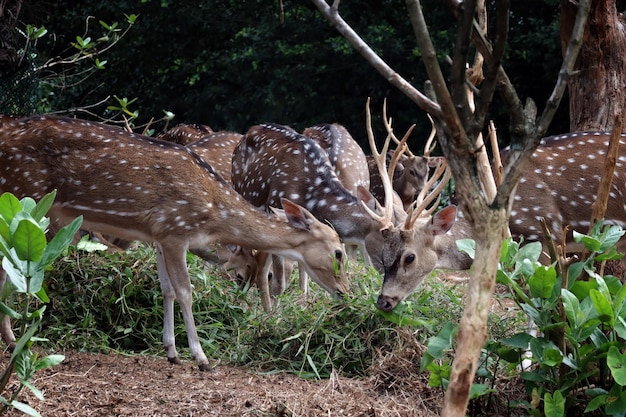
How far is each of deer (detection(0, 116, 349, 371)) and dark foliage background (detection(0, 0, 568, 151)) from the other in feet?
23.6

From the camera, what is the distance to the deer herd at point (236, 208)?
559 centimetres

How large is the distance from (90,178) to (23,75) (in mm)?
2647

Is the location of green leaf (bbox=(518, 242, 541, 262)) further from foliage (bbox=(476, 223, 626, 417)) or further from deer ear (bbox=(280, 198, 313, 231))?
deer ear (bbox=(280, 198, 313, 231))

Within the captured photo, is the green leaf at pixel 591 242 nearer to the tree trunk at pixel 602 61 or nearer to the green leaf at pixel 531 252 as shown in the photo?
the green leaf at pixel 531 252

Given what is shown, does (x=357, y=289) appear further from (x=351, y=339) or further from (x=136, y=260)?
(x=136, y=260)

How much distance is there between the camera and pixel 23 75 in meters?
7.88

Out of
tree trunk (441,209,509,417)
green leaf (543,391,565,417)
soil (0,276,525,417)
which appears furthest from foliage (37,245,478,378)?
tree trunk (441,209,509,417)

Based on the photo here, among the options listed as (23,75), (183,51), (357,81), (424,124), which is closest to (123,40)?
(183,51)

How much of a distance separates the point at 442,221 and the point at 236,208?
128 cm

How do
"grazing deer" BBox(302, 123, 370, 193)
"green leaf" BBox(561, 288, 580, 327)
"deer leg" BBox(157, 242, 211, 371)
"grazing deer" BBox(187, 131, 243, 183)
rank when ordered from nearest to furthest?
1. "green leaf" BBox(561, 288, 580, 327)
2. "deer leg" BBox(157, 242, 211, 371)
3. "grazing deer" BBox(302, 123, 370, 193)
4. "grazing deer" BBox(187, 131, 243, 183)

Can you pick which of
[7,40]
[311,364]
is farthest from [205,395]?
[7,40]

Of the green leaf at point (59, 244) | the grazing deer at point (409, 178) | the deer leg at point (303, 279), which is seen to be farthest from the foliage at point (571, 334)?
the grazing deer at point (409, 178)

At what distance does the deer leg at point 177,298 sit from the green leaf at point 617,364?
229 centimetres

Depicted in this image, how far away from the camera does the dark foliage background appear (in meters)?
13.3
